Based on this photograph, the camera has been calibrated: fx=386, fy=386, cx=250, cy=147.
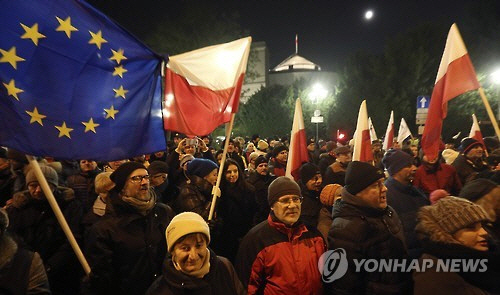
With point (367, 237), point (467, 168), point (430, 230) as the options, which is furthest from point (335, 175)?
point (430, 230)

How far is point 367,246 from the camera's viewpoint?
302cm

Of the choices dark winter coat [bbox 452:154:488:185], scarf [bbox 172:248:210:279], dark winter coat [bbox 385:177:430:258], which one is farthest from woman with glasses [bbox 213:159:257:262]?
dark winter coat [bbox 452:154:488:185]

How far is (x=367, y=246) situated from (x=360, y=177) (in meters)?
0.62

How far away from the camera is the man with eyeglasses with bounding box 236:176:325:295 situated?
126 inches

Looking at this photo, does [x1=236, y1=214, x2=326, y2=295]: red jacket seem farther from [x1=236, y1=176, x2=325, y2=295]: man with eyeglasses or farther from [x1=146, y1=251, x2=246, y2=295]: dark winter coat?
[x1=146, y1=251, x2=246, y2=295]: dark winter coat

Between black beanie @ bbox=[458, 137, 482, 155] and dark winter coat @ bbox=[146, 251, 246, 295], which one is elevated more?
black beanie @ bbox=[458, 137, 482, 155]

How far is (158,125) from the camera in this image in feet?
12.7

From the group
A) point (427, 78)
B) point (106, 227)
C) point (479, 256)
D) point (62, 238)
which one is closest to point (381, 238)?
point (479, 256)

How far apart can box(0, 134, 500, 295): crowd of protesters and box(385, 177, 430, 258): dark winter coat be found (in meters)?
0.01

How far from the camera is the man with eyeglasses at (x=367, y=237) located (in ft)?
9.77

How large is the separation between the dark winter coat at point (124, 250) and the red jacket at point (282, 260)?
808mm

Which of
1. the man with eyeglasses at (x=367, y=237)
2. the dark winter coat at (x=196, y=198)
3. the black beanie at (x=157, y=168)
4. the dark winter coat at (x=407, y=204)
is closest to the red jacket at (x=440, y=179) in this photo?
the dark winter coat at (x=407, y=204)

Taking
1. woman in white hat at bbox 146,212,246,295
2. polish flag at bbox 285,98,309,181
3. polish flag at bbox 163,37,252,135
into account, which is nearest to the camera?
woman in white hat at bbox 146,212,246,295

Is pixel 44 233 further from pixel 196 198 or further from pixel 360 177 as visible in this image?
pixel 360 177
